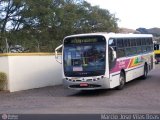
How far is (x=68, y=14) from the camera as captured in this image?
40000 millimetres

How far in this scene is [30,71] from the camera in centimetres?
2550

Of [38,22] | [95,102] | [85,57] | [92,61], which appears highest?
[38,22]

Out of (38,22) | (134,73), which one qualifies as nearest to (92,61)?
(134,73)

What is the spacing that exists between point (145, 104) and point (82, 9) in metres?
31.0

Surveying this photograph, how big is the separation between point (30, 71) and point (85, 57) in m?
6.61

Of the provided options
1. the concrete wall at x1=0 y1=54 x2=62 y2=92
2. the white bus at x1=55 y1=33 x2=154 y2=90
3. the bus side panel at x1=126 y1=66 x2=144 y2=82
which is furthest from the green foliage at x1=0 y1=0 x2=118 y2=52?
the white bus at x1=55 y1=33 x2=154 y2=90

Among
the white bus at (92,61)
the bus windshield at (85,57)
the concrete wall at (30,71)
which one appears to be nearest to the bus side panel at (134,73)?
the white bus at (92,61)

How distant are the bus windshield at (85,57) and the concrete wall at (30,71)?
15.3 ft

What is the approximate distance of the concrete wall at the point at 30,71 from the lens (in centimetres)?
2362

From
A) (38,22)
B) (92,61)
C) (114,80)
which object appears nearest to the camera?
(92,61)

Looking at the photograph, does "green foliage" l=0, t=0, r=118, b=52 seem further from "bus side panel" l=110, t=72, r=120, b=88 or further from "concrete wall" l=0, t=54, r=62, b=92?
"bus side panel" l=110, t=72, r=120, b=88

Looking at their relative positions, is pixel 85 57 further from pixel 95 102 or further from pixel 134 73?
pixel 134 73

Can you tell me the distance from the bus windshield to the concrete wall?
4.66m

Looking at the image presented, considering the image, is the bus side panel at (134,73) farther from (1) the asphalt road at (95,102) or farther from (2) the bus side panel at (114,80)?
(2) the bus side panel at (114,80)
